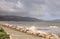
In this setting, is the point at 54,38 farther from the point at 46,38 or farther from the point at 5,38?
the point at 5,38

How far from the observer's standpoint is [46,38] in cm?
1322


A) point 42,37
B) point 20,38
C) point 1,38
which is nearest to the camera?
point 1,38

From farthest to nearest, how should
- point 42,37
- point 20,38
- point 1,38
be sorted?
point 42,37 < point 20,38 < point 1,38

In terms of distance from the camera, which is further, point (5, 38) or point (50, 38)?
point (50, 38)

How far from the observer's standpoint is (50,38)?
1294cm

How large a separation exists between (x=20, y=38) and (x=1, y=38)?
209 cm

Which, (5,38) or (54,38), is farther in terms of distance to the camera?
(54,38)

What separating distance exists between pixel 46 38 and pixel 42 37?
2.42ft

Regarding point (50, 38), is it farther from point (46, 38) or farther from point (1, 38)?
point (1, 38)

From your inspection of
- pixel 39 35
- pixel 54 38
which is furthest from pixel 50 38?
pixel 39 35

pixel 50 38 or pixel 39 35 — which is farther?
pixel 39 35

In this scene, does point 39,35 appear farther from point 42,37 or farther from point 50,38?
point 50,38

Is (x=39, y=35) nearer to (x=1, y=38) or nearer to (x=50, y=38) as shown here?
(x=50, y=38)

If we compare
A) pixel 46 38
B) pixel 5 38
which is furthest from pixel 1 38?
pixel 46 38
